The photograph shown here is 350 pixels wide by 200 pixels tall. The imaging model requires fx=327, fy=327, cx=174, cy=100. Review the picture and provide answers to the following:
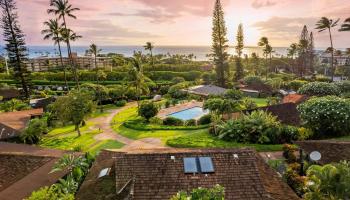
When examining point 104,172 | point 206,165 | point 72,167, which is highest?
point 206,165

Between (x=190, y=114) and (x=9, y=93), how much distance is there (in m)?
37.0

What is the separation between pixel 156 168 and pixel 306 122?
66.8 feet

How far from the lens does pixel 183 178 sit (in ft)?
49.0

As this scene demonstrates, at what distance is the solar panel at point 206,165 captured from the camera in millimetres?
15250

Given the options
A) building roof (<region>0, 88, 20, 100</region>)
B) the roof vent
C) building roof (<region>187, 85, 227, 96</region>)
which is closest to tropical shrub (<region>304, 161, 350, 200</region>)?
the roof vent

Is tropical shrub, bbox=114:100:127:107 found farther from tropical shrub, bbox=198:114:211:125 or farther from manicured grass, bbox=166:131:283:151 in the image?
manicured grass, bbox=166:131:283:151

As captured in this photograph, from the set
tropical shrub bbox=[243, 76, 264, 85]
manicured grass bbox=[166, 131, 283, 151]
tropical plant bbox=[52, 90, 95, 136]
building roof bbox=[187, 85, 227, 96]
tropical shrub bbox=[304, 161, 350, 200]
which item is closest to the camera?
tropical shrub bbox=[304, 161, 350, 200]

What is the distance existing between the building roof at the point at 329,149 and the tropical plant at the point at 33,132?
26045mm

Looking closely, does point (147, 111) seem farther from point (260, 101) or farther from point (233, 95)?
point (260, 101)

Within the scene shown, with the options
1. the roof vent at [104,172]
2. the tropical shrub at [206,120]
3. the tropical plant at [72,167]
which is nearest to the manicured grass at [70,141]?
the tropical plant at [72,167]

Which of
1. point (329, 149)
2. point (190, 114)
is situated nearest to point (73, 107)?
point (190, 114)

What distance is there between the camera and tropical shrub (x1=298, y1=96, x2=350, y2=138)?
95.1 ft

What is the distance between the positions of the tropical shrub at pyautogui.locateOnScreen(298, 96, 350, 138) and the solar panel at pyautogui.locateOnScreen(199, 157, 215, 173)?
1755cm

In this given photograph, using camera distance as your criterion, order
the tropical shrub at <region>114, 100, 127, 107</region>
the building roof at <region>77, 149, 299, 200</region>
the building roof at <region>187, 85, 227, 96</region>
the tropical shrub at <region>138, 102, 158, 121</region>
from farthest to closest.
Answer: the building roof at <region>187, 85, 227, 96</region> → the tropical shrub at <region>114, 100, 127, 107</region> → the tropical shrub at <region>138, 102, 158, 121</region> → the building roof at <region>77, 149, 299, 200</region>
